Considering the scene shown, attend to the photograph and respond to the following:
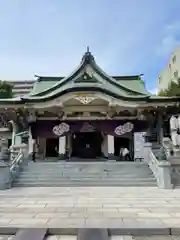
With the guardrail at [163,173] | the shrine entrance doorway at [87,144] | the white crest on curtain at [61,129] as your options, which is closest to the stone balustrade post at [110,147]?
the shrine entrance doorway at [87,144]

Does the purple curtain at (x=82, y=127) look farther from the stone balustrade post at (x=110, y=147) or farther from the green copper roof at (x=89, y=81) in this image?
the green copper roof at (x=89, y=81)

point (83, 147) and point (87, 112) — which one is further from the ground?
point (87, 112)

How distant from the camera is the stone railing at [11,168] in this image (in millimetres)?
11195

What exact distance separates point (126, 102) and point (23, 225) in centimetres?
1302

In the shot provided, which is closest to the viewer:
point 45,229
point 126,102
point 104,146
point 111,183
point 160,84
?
point 45,229

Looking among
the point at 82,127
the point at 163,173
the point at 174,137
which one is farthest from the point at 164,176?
the point at 82,127

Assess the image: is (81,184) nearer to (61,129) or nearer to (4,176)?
(4,176)

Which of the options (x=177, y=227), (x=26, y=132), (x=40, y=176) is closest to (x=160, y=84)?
(x=26, y=132)

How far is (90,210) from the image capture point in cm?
670

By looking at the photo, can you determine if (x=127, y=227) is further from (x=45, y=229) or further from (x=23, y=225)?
(x=23, y=225)

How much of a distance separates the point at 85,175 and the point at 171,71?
36930 millimetres

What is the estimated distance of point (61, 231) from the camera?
190 inches

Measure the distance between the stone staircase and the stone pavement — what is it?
2423 mm

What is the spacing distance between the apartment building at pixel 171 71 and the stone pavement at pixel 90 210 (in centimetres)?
3537
